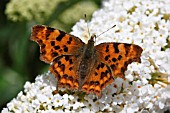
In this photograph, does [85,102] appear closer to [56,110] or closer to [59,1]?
[56,110]

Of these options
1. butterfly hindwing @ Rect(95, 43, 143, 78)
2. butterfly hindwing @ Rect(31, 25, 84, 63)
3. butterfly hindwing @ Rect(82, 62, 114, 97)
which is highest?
butterfly hindwing @ Rect(31, 25, 84, 63)

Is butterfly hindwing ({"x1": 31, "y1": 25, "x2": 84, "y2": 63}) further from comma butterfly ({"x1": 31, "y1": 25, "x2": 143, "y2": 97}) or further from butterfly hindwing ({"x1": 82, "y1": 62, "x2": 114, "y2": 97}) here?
butterfly hindwing ({"x1": 82, "y1": 62, "x2": 114, "y2": 97})

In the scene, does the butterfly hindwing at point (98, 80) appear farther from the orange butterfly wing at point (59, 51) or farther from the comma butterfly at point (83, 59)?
the orange butterfly wing at point (59, 51)

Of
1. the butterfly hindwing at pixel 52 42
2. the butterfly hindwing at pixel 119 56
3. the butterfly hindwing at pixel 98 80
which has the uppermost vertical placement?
the butterfly hindwing at pixel 52 42

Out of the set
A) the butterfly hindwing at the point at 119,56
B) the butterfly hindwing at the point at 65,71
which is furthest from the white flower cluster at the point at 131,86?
the butterfly hindwing at the point at 119,56

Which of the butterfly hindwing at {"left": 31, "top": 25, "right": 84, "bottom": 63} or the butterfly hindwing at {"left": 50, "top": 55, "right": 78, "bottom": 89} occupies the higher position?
the butterfly hindwing at {"left": 31, "top": 25, "right": 84, "bottom": 63}

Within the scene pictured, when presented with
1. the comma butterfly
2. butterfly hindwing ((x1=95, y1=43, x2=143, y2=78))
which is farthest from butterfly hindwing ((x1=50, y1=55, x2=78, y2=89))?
butterfly hindwing ((x1=95, y1=43, x2=143, y2=78))
